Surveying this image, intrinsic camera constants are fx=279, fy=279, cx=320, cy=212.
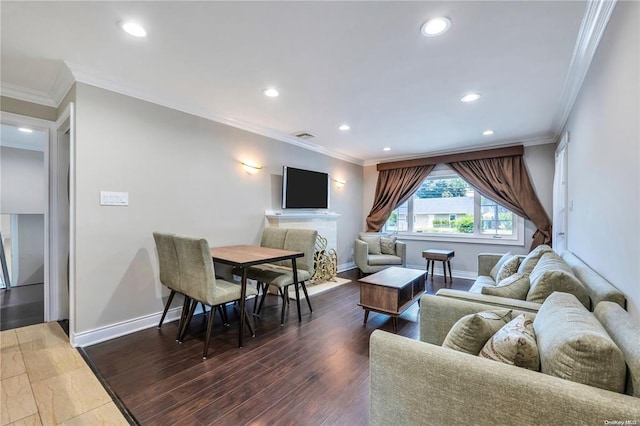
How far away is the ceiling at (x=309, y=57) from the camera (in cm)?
174

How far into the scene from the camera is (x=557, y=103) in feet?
10.1

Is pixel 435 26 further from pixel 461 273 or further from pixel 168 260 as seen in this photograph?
pixel 461 273

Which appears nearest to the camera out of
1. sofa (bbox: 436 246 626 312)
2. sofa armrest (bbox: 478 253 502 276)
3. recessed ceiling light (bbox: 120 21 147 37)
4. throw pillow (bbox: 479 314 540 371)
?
throw pillow (bbox: 479 314 540 371)

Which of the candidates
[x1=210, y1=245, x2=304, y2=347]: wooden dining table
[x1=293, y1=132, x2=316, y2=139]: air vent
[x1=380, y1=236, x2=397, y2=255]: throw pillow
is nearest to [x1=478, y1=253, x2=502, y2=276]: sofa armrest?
[x1=380, y1=236, x2=397, y2=255]: throw pillow

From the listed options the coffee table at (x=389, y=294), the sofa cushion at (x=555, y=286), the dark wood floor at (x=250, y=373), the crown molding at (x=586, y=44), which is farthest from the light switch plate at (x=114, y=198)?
the crown molding at (x=586, y=44)

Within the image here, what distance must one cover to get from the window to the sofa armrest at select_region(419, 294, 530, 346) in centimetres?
394

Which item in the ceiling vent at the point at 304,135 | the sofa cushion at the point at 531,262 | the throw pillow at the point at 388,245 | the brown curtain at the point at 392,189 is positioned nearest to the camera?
the sofa cushion at the point at 531,262

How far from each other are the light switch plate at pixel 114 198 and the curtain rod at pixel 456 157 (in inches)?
188

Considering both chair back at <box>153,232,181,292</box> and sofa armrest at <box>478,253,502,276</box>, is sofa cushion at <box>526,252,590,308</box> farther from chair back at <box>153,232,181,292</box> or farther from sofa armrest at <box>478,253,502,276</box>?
chair back at <box>153,232,181,292</box>

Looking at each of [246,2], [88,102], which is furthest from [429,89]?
[88,102]

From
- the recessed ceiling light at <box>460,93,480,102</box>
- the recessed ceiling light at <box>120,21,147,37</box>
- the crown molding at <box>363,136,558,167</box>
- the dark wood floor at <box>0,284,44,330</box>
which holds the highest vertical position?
the recessed ceiling light at <box>120,21,147,37</box>

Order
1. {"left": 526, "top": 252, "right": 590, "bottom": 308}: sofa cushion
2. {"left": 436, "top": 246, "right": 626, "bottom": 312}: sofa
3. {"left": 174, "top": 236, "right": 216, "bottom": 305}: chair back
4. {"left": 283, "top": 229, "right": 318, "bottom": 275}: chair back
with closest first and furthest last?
{"left": 436, "top": 246, "right": 626, "bottom": 312}: sofa
{"left": 526, "top": 252, "right": 590, "bottom": 308}: sofa cushion
{"left": 174, "top": 236, "right": 216, "bottom": 305}: chair back
{"left": 283, "top": 229, "right": 318, "bottom": 275}: chair back

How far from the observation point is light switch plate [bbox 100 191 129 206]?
8.61ft

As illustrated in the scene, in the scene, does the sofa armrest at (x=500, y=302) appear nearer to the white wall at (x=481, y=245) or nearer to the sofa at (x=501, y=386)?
the sofa at (x=501, y=386)
